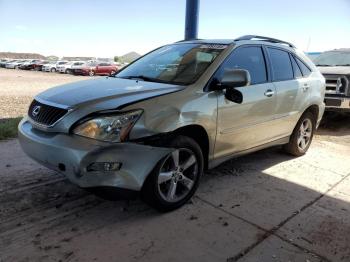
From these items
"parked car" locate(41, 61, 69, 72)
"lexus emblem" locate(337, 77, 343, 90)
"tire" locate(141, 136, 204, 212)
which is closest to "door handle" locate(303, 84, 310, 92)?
"tire" locate(141, 136, 204, 212)

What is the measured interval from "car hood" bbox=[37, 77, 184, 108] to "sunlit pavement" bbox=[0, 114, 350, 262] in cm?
109

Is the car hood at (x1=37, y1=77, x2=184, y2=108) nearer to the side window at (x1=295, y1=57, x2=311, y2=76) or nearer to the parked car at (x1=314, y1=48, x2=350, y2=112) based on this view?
the side window at (x1=295, y1=57, x2=311, y2=76)

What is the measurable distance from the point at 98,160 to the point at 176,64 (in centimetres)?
183

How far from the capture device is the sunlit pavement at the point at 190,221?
3.18m

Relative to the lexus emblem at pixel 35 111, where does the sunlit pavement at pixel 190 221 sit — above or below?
below

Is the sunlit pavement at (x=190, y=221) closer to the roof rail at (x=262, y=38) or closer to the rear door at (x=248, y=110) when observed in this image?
the rear door at (x=248, y=110)

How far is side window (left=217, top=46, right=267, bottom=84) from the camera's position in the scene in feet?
14.9

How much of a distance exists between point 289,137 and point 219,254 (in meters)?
3.18

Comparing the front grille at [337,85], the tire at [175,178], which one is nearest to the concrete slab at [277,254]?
the tire at [175,178]

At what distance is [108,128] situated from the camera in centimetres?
336

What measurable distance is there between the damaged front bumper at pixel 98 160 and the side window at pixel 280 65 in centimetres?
254

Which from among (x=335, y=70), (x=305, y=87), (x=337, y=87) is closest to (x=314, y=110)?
(x=305, y=87)

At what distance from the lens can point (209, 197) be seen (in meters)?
4.35

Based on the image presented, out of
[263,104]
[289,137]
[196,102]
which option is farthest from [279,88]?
[196,102]
